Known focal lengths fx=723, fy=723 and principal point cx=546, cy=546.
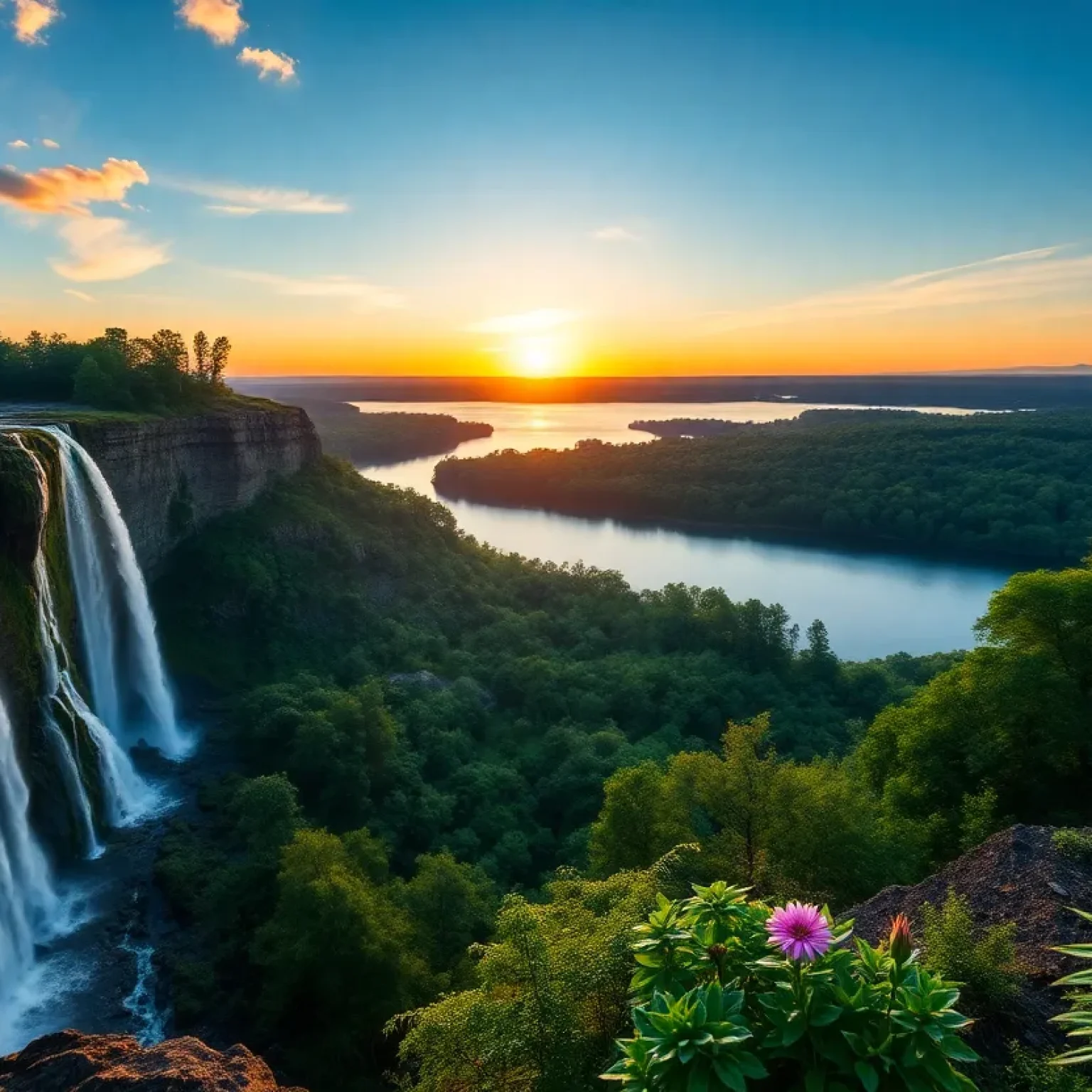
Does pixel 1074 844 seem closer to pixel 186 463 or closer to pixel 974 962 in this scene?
pixel 974 962

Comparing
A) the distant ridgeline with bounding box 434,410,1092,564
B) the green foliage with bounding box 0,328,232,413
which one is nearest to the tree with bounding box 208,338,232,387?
the green foliage with bounding box 0,328,232,413

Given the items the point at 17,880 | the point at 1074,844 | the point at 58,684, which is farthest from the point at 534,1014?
the point at 58,684

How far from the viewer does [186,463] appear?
3112 cm

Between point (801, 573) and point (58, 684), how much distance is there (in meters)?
52.4

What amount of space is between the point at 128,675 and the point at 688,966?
24.5 metres

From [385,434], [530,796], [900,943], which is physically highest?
[385,434]

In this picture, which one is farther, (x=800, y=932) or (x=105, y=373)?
(x=105, y=373)

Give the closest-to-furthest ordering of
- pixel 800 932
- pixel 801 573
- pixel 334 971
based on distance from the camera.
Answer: pixel 800 932
pixel 334 971
pixel 801 573

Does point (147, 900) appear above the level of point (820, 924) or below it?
below

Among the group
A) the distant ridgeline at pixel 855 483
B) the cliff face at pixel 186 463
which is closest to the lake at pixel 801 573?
the distant ridgeline at pixel 855 483

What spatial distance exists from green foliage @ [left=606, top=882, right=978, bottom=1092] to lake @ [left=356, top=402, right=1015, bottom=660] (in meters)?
42.3

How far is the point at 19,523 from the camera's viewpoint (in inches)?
694

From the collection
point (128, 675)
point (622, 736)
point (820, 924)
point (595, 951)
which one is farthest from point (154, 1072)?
point (622, 736)

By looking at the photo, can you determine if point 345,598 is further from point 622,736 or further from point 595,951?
point 595,951
